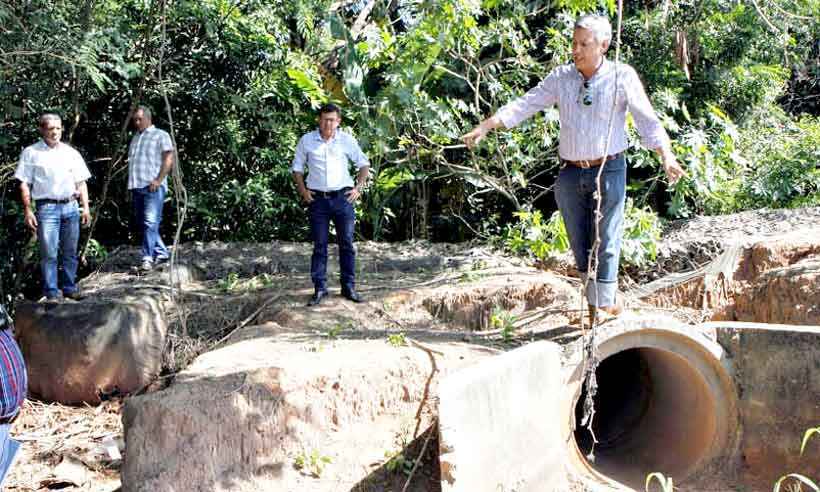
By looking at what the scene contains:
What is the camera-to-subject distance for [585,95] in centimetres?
495

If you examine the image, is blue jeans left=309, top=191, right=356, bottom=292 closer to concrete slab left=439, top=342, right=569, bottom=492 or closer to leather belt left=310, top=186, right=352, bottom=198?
leather belt left=310, top=186, right=352, bottom=198

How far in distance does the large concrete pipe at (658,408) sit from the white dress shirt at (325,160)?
2.58 m

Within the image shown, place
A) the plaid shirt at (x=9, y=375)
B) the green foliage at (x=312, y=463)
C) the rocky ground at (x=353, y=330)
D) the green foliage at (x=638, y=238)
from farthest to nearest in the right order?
the green foliage at (x=638, y=238) → the rocky ground at (x=353, y=330) → the green foliage at (x=312, y=463) → the plaid shirt at (x=9, y=375)

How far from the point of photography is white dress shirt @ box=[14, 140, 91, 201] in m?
7.46

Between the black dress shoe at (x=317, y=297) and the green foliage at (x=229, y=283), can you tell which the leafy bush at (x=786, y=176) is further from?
the green foliage at (x=229, y=283)

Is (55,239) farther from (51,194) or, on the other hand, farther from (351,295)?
(351,295)

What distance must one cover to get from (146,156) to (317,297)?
266cm

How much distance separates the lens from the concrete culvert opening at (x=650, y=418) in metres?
5.73

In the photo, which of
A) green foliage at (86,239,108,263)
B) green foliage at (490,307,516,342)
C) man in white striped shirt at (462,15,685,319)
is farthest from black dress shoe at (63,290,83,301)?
man in white striped shirt at (462,15,685,319)

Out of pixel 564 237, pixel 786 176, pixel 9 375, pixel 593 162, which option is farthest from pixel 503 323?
pixel 786 176

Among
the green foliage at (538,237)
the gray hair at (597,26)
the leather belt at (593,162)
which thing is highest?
the gray hair at (597,26)

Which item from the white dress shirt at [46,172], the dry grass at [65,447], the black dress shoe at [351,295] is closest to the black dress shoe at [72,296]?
the white dress shirt at [46,172]

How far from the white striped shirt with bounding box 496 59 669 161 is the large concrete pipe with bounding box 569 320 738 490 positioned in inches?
41.9

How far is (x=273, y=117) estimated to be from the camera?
11102mm
